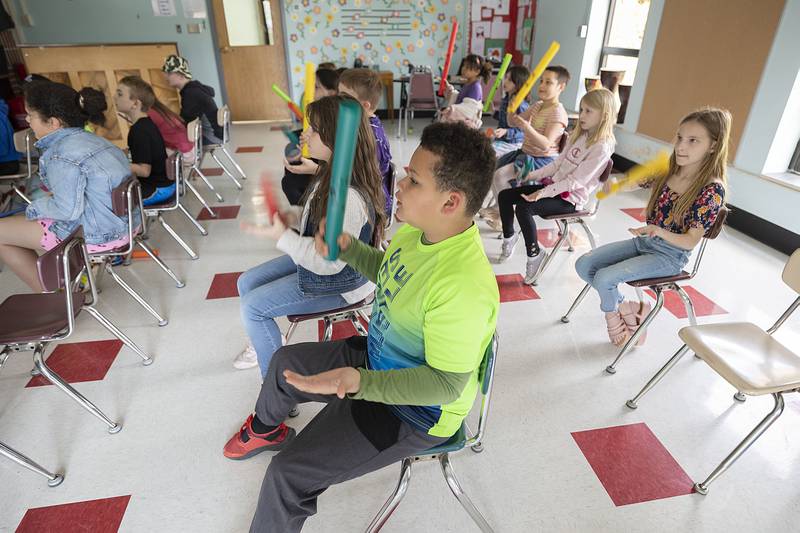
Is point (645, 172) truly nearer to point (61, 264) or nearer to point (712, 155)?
point (712, 155)

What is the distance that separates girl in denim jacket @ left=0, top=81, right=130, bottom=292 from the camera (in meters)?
1.85

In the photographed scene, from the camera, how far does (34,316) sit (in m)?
1.56

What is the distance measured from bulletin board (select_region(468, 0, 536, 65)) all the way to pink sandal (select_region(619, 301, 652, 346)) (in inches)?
212

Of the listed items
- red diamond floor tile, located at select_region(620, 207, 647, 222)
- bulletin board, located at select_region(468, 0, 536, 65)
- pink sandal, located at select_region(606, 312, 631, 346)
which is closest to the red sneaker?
pink sandal, located at select_region(606, 312, 631, 346)

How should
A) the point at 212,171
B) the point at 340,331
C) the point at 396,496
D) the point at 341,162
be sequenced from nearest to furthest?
the point at 341,162
the point at 396,496
the point at 340,331
the point at 212,171

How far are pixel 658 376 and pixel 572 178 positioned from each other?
1.11 m

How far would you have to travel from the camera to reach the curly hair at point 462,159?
96cm

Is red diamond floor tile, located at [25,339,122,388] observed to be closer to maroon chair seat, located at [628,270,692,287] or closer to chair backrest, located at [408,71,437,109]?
maroon chair seat, located at [628,270,692,287]

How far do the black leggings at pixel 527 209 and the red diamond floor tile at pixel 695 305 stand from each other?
0.66 meters

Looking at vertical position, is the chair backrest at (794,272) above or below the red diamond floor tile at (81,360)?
above

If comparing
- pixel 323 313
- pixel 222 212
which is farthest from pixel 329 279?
pixel 222 212

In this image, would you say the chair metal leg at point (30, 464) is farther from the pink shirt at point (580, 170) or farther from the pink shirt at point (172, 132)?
the pink shirt at point (580, 170)

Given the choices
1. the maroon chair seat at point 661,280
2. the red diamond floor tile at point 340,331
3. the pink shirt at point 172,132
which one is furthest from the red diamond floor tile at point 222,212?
the maroon chair seat at point 661,280

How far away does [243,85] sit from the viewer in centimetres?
655
